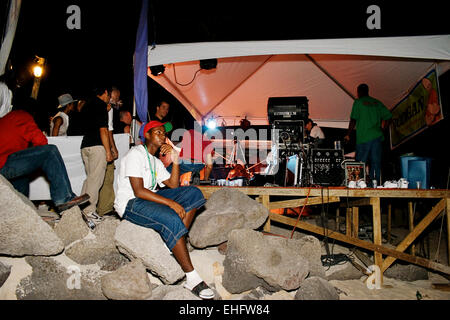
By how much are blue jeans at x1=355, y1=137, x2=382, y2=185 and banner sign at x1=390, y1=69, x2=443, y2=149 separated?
43.6 inches

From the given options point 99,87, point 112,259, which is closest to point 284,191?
point 112,259

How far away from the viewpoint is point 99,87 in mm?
3854

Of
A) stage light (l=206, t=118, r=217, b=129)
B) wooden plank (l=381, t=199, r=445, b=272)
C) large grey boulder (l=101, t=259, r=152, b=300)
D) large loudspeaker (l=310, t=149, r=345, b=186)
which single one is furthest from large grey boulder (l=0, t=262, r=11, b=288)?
stage light (l=206, t=118, r=217, b=129)

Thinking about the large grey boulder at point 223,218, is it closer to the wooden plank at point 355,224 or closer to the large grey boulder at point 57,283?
the large grey boulder at point 57,283

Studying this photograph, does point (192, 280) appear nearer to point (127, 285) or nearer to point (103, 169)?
point (127, 285)

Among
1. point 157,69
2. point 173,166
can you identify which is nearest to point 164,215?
point 173,166

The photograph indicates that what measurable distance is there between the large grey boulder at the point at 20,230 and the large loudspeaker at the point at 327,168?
11.9 feet

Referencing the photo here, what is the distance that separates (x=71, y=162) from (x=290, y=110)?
3.79m

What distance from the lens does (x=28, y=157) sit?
2969 mm

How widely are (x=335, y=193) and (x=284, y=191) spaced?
2.41 feet

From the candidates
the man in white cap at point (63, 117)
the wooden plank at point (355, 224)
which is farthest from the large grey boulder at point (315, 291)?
the man in white cap at point (63, 117)
